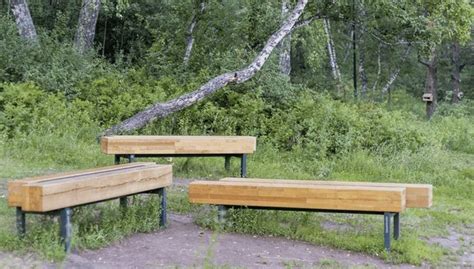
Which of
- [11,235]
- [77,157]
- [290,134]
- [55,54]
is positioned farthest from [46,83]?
[11,235]

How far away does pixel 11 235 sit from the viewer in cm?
483

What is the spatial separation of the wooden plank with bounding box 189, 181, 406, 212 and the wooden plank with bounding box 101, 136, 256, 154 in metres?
1.99

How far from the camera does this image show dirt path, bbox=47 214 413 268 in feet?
15.3

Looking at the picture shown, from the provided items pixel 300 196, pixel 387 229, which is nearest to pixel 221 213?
pixel 300 196

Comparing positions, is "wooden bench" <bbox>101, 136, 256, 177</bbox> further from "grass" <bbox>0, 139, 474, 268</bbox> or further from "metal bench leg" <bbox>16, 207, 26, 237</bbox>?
"metal bench leg" <bbox>16, 207, 26, 237</bbox>

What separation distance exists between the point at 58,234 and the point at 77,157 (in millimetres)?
4685

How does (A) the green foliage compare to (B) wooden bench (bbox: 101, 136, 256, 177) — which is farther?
(B) wooden bench (bbox: 101, 136, 256, 177)

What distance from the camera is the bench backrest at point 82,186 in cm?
439

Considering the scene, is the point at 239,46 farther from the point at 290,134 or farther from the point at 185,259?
the point at 185,259

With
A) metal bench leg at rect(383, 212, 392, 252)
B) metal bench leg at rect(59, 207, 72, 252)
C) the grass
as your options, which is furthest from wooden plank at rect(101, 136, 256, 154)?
metal bench leg at rect(383, 212, 392, 252)

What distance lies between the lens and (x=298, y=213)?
6.61 metres

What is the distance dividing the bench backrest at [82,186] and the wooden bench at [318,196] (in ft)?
1.69

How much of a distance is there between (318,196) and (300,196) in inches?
6.6

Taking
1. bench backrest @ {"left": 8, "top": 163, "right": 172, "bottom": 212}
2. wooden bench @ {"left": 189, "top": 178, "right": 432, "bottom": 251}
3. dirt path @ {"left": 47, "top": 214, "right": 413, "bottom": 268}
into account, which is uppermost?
bench backrest @ {"left": 8, "top": 163, "right": 172, "bottom": 212}
